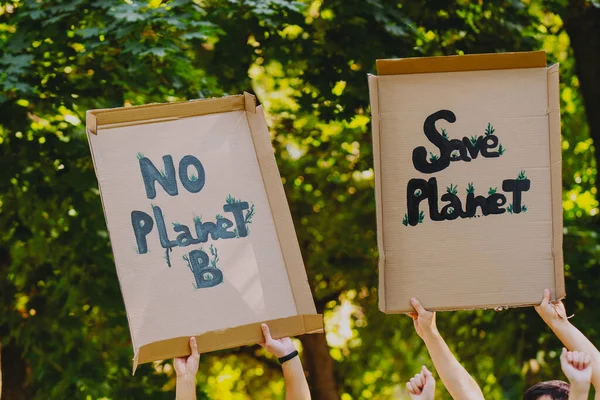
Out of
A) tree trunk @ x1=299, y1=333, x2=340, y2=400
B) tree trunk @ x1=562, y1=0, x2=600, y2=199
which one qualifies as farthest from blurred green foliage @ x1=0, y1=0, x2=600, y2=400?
tree trunk @ x1=299, y1=333, x2=340, y2=400

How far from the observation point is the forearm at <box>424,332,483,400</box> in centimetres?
284

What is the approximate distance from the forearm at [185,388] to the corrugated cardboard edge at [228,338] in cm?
8

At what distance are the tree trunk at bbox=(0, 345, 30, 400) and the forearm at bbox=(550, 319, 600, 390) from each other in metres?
4.90

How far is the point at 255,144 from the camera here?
2.93 meters

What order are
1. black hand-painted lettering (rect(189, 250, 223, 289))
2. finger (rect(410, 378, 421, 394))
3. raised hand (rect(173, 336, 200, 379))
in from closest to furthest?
finger (rect(410, 378, 421, 394))
raised hand (rect(173, 336, 200, 379))
black hand-painted lettering (rect(189, 250, 223, 289))

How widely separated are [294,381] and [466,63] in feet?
3.84

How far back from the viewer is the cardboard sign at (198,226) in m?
2.78

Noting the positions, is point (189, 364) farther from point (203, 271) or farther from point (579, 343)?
point (579, 343)

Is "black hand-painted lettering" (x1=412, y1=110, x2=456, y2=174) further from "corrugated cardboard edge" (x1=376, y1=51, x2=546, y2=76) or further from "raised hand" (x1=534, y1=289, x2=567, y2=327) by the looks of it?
"raised hand" (x1=534, y1=289, x2=567, y2=327)

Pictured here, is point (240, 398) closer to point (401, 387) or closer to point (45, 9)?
point (401, 387)

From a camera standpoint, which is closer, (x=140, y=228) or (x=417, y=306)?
(x=140, y=228)

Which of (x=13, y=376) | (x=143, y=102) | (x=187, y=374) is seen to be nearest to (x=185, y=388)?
(x=187, y=374)

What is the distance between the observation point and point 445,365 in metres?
2.89

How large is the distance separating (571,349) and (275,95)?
23.0 feet
